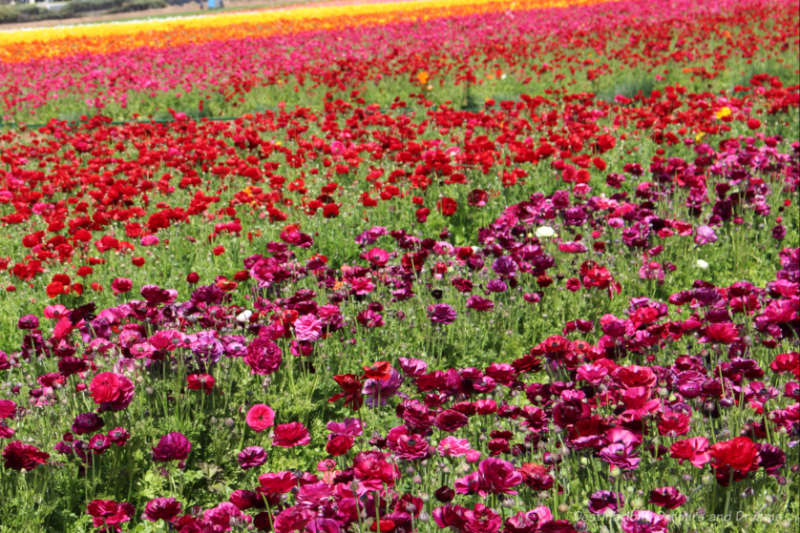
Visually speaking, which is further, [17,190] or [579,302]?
[17,190]

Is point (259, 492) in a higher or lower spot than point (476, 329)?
higher

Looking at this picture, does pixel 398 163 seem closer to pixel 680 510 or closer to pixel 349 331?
pixel 349 331

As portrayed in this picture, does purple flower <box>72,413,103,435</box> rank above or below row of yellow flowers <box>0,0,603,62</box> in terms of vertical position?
below

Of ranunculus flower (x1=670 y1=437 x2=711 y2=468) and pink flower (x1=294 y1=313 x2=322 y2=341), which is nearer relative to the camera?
ranunculus flower (x1=670 y1=437 x2=711 y2=468)

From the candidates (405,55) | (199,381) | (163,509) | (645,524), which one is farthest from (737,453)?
(405,55)

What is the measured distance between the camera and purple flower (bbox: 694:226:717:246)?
193 inches

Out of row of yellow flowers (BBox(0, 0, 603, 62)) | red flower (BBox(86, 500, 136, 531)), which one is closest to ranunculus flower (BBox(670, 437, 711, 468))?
red flower (BBox(86, 500, 136, 531))

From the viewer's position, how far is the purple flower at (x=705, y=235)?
4.91 meters

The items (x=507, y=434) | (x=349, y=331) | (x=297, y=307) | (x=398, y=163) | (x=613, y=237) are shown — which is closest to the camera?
(x=507, y=434)

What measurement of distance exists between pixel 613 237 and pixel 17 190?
543 centimetres

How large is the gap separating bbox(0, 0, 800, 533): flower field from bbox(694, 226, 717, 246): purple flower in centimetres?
2

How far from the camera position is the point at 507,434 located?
7.95 ft

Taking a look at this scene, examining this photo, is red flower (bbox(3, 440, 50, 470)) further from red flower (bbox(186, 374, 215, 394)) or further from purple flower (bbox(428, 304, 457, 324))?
purple flower (bbox(428, 304, 457, 324))

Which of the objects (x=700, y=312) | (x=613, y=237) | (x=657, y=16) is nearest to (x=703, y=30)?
(x=657, y=16)
